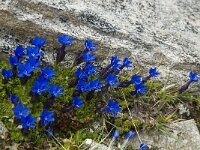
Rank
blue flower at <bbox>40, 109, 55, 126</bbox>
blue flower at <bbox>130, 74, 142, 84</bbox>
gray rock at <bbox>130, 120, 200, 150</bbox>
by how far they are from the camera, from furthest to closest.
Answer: gray rock at <bbox>130, 120, 200, 150</bbox>, blue flower at <bbox>130, 74, 142, 84</bbox>, blue flower at <bbox>40, 109, 55, 126</bbox>

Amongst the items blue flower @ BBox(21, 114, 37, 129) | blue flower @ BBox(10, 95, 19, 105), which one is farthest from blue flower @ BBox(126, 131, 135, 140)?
blue flower @ BBox(10, 95, 19, 105)

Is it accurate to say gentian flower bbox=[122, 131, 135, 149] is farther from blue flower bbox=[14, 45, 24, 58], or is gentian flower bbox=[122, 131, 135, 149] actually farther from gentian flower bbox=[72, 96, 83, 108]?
blue flower bbox=[14, 45, 24, 58]

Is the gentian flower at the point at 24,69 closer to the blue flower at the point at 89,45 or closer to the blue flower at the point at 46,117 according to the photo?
the blue flower at the point at 46,117

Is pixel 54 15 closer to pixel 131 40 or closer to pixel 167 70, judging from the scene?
pixel 131 40

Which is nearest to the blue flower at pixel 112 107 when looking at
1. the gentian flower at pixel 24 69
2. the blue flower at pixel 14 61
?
the gentian flower at pixel 24 69

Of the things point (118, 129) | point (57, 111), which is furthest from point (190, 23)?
point (57, 111)

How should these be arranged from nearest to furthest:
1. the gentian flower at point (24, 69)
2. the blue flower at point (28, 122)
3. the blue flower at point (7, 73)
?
1. the blue flower at point (28, 122)
2. the gentian flower at point (24, 69)
3. the blue flower at point (7, 73)

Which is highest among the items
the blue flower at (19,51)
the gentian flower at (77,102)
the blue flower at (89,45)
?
the blue flower at (89,45)
